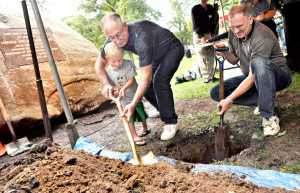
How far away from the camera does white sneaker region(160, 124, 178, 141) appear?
159 inches

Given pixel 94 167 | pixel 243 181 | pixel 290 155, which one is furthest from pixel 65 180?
pixel 290 155

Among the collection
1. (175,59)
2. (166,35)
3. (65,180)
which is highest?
(166,35)

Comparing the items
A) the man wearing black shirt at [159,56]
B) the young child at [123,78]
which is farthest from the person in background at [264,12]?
Answer: the young child at [123,78]

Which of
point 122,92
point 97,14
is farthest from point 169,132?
point 97,14

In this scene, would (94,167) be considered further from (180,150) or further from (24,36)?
(24,36)

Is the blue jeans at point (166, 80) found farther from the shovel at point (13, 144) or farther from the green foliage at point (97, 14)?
the green foliage at point (97, 14)

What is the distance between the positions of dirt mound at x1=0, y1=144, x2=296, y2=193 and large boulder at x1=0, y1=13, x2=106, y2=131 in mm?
2974

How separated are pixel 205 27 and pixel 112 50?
403 centimetres

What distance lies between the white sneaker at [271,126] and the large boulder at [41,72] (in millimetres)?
4007

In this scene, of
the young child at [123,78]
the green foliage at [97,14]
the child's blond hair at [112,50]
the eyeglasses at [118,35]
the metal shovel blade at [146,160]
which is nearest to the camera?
the metal shovel blade at [146,160]

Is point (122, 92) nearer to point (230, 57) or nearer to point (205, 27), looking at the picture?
point (230, 57)

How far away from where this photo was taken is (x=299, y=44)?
613cm

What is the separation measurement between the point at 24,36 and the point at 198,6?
358 cm

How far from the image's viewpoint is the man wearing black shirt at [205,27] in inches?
287
